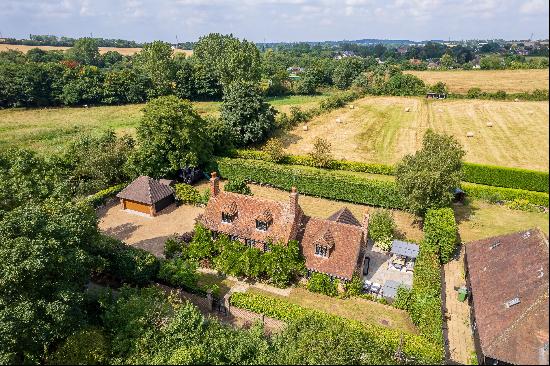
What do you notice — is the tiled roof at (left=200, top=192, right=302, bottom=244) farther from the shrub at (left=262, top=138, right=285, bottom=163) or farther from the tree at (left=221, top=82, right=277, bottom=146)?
the tree at (left=221, top=82, right=277, bottom=146)

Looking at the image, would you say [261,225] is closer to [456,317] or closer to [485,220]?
[456,317]

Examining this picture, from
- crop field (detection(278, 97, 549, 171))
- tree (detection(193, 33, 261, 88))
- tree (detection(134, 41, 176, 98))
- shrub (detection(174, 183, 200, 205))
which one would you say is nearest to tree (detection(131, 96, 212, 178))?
shrub (detection(174, 183, 200, 205))

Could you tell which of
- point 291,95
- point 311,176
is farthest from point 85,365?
point 291,95

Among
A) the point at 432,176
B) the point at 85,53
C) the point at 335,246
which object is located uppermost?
the point at 85,53

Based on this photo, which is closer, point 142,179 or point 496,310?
point 496,310

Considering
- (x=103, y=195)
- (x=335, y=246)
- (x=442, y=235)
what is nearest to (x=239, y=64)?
(x=103, y=195)

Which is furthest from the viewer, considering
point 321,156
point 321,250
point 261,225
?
point 321,156

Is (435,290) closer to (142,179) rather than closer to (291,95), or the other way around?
(142,179)
